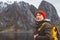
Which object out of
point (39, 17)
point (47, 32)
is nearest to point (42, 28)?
point (47, 32)

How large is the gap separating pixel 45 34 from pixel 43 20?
0.45m

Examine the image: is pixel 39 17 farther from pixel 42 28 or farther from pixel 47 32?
pixel 47 32

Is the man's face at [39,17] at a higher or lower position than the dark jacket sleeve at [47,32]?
higher

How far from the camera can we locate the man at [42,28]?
775 centimetres

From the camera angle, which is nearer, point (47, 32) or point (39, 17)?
point (47, 32)

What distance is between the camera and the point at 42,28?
7832 mm

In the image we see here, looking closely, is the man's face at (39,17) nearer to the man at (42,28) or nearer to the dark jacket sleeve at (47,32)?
the man at (42,28)

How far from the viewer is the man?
775 centimetres

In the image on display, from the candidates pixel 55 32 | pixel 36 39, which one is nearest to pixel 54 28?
pixel 55 32

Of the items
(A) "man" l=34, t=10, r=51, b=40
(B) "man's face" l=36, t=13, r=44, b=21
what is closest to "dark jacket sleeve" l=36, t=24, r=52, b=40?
(A) "man" l=34, t=10, r=51, b=40

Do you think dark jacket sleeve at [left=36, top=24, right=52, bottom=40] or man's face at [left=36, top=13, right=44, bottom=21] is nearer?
dark jacket sleeve at [left=36, top=24, right=52, bottom=40]

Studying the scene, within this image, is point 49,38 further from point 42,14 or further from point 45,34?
point 42,14

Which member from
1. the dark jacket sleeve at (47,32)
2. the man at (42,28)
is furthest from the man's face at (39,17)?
the dark jacket sleeve at (47,32)

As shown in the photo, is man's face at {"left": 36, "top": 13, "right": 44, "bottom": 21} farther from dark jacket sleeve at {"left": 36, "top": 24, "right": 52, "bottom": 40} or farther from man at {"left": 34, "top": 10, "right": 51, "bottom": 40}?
dark jacket sleeve at {"left": 36, "top": 24, "right": 52, "bottom": 40}
